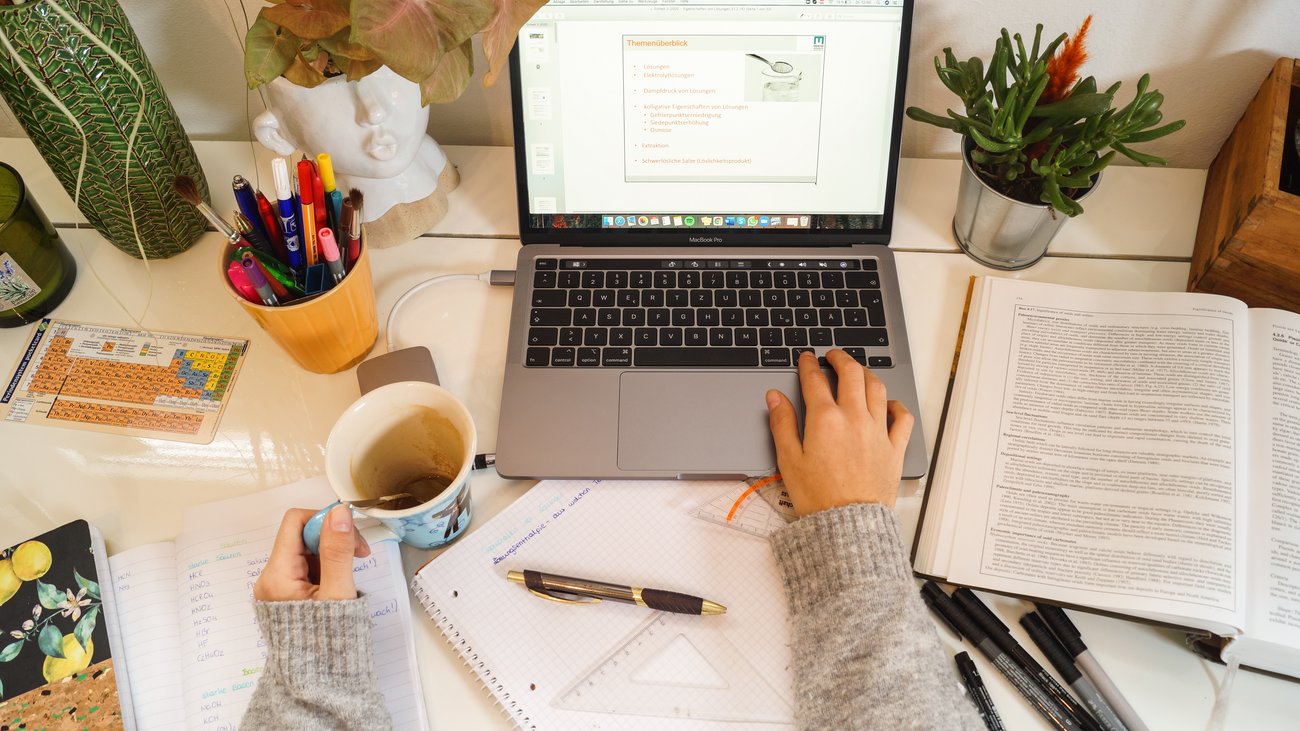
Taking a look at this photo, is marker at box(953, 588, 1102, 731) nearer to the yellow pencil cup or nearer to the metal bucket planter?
the metal bucket planter

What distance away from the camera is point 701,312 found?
33.0 inches

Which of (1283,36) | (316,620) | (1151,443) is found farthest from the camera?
(1283,36)

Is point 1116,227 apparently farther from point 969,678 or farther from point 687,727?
point 687,727

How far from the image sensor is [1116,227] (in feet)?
3.09

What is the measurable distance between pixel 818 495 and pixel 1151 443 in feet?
0.98

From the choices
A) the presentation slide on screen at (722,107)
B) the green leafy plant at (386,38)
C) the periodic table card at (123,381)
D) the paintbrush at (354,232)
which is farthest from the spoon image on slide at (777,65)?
the periodic table card at (123,381)

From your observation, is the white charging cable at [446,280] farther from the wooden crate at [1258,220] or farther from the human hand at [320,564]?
the wooden crate at [1258,220]

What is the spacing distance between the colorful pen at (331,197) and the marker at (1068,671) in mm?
682

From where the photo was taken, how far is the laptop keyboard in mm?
809

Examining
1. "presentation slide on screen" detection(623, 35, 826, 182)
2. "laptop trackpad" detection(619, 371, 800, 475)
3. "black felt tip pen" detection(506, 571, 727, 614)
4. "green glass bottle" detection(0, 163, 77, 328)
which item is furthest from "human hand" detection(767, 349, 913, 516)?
"green glass bottle" detection(0, 163, 77, 328)

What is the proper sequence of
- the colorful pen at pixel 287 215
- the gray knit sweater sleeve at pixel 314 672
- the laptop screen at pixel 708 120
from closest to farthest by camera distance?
1. the gray knit sweater sleeve at pixel 314 672
2. the colorful pen at pixel 287 215
3. the laptop screen at pixel 708 120

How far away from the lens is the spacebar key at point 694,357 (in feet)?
2.64

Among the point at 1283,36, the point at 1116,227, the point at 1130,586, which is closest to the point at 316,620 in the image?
the point at 1130,586

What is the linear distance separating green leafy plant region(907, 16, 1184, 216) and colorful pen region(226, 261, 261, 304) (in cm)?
65
